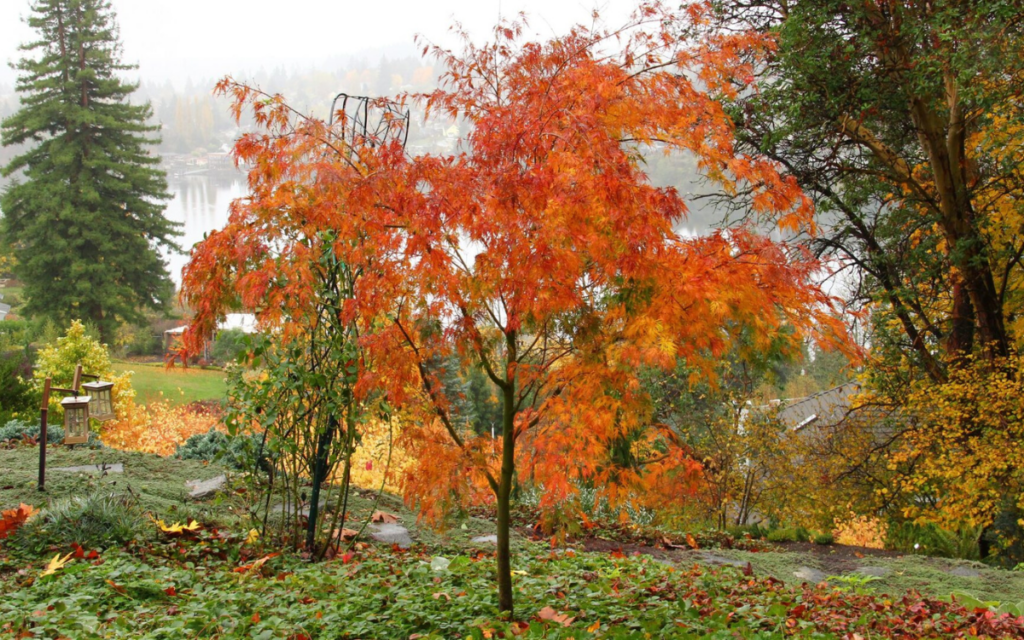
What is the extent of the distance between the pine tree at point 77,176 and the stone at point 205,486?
1409 centimetres

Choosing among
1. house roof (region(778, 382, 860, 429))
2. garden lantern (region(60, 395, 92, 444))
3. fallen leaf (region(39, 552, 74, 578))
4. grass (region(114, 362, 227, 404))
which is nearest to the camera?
fallen leaf (region(39, 552, 74, 578))

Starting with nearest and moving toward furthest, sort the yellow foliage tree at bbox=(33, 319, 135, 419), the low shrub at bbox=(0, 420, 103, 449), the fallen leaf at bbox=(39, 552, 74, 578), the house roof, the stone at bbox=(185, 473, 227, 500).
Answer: the fallen leaf at bbox=(39, 552, 74, 578) → the stone at bbox=(185, 473, 227, 500) → the low shrub at bbox=(0, 420, 103, 449) → the house roof → the yellow foliage tree at bbox=(33, 319, 135, 419)

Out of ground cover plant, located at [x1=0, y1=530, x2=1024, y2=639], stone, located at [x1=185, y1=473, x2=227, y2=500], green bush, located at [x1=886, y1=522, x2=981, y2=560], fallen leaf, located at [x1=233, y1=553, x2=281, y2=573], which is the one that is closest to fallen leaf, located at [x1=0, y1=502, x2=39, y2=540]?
ground cover plant, located at [x1=0, y1=530, x2=1024, y2=639]

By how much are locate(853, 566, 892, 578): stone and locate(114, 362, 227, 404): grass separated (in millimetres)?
13585

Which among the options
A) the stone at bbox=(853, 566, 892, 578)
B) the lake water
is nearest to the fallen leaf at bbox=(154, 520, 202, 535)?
the stone at bbox=(853, 566, 892, 578)

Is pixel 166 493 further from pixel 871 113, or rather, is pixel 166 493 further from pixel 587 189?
pixel 871 113

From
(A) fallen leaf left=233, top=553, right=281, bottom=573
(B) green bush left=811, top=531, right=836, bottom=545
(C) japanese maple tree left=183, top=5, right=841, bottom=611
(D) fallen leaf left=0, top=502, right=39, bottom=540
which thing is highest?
(C) japanese maple tree left=183, top=5, right=841, bottom=611

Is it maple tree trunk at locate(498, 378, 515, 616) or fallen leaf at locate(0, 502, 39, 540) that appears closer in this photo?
maple tree trunk at locate(498, 378, 515, 616)

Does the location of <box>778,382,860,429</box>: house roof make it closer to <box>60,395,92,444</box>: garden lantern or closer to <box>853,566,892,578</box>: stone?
<box>853,566,892,578</box>: stone

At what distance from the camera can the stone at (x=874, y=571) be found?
18.0 ft

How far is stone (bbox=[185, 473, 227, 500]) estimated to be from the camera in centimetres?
587

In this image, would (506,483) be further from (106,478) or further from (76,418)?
(76,418)

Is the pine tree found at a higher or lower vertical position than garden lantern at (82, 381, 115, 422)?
higher

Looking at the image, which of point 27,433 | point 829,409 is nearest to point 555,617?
point 27,433
